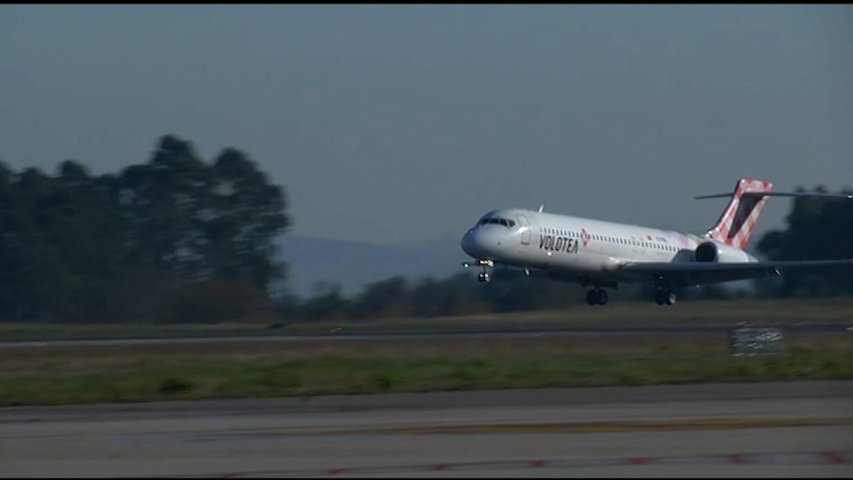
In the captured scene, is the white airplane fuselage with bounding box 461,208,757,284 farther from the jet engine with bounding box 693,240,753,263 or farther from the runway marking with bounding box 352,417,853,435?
the runway marking with bounding box 352,417,853,435

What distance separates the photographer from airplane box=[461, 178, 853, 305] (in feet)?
163

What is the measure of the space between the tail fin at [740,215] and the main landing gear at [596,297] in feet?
28.5

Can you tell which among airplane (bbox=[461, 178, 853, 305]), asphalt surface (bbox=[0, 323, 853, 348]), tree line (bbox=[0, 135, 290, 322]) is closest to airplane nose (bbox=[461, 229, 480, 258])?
airplane (bbox=[461, 178, 853, 305])

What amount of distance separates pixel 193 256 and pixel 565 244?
3449 cm

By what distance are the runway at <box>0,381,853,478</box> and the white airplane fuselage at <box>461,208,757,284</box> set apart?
82.2 ft

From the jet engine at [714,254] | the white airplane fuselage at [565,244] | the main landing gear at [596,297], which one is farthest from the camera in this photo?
the jet engine at [714,254]

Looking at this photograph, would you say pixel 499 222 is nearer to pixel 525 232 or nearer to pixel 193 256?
pixel 525 232

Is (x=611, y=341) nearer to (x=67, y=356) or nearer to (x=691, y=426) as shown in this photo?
(x=67, y=356)

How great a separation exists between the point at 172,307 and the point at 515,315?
14226mm

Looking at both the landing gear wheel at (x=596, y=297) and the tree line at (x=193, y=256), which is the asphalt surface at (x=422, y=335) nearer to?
the landing gear wheel at (x=596, y=297)

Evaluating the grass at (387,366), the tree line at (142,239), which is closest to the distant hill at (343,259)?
the tree line at (142,239)

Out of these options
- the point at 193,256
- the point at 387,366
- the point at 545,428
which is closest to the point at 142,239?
the point at 193,256

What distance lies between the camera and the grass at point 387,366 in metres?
25.6

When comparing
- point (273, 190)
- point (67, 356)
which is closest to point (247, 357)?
point (67, 356)
